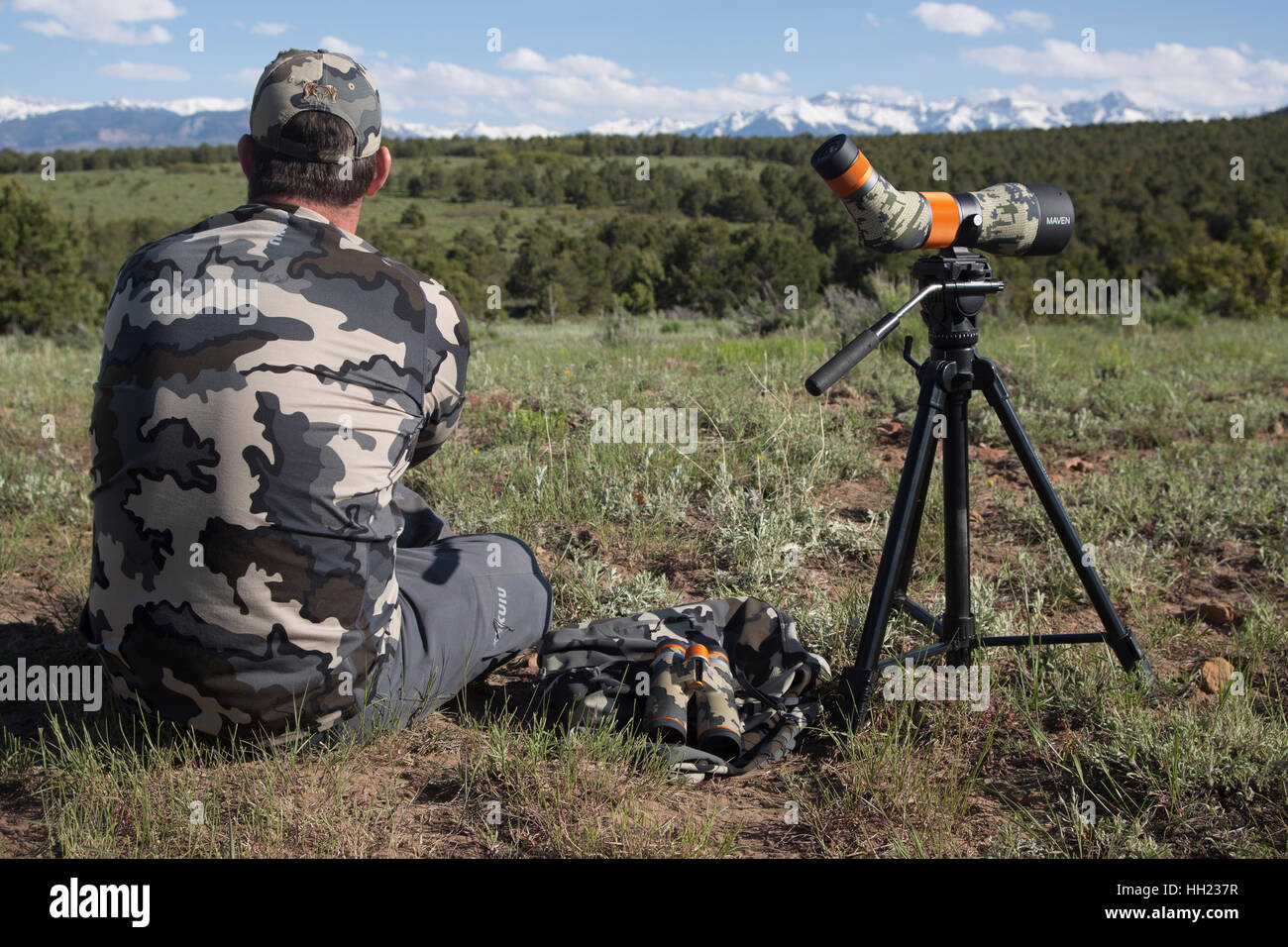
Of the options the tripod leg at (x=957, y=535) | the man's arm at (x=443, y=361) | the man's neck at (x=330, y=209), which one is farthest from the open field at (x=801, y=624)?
the man's neck at (x=330, y=209)

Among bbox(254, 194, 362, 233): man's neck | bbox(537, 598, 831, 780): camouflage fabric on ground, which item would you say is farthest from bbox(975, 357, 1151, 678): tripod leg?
bbox(254, 194, 362, 233): man's neck

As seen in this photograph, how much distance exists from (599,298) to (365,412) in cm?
5344

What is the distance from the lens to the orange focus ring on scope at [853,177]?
6.26 ft

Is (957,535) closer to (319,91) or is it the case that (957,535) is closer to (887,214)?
(887,214)

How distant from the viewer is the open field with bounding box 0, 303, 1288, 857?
183 centimetres

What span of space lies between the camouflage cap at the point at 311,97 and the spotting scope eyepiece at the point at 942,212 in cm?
109

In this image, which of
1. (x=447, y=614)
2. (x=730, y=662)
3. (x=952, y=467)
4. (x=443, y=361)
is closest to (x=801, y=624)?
(x=730, y=662)

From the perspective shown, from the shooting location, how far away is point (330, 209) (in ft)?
6.88

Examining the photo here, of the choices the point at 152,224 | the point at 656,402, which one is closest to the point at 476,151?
the point at 152,224

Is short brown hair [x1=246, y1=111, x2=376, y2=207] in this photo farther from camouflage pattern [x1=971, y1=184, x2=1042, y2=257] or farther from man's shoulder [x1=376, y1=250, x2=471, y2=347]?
camouflage pattern [x1=971, y1=184, x2=1042, y2=257]

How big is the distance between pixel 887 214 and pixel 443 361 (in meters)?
1.10

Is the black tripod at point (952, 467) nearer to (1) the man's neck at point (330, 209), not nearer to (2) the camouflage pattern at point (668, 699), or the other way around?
(2) the camouflage pattern at point (668, 699)

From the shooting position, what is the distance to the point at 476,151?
344ft
